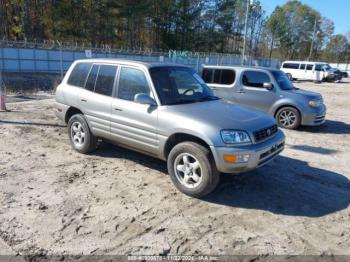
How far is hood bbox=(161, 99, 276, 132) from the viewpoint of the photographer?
4.21 metres

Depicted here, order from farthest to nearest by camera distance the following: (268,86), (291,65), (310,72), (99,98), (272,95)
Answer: (291,65)
(310,72)
(272,95)
(268,86)
(99,98)

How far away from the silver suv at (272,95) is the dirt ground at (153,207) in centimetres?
269

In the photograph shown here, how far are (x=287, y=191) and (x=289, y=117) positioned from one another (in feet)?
16.1

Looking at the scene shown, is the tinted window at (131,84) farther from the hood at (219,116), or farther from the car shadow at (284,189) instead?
the car shadow at (284,189)

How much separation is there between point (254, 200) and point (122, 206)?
184 centimetres

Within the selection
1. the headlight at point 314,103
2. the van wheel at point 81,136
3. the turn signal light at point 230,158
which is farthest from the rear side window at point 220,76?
the turn signal light at point 230,158

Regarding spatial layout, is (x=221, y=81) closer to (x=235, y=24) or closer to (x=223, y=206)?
(x=223, y=206)

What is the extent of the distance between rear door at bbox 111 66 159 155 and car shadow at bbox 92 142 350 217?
2.44 feet

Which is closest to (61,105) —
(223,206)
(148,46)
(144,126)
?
(144,126)

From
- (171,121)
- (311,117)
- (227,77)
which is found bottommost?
(311,117)

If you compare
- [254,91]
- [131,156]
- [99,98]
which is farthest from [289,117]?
[99,98]

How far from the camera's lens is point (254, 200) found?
4422 mm

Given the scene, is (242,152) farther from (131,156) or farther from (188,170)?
(131,156)

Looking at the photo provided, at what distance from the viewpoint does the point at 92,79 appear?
18.6 feet
